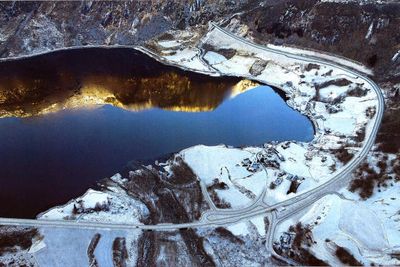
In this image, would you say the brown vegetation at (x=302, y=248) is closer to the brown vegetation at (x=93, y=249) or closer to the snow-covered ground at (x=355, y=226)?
the snow-covered ground at (x=355, y=226)

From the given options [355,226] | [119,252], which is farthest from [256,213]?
[119,252]

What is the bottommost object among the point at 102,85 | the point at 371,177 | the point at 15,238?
the point at 15,238

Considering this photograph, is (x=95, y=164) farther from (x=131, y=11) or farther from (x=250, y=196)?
(x=131, y=11)

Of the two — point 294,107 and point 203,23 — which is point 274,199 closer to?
point 294,107

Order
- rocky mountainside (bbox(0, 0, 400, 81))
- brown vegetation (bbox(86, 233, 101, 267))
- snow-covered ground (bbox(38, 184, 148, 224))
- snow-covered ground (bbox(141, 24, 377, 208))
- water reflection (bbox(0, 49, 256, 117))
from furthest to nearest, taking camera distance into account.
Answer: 1. rocky mountainside (bbox(0, 0, 400, 81))
2. water reflection (bbox(0, 49, 256, 117))
3. snow-covered ground (bbox(141, 24, 377, 208))
4. snow-covered ground (bbox(38, 184, 148, 224))
5. brown vegetation (bbox(86, 233, 101, 267))

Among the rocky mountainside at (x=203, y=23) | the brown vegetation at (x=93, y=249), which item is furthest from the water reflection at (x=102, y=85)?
the brown vegetation at (x=93, y=249)

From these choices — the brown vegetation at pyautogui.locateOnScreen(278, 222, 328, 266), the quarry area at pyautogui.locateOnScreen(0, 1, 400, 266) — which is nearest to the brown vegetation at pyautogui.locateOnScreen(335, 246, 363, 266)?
the quarry area at pyautogui.locateOnScreen(0, 1, 400, 266)

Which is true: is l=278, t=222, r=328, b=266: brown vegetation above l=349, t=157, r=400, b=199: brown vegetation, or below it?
below

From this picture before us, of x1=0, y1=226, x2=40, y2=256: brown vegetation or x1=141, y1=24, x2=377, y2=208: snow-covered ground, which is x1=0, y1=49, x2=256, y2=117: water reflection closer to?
x1=141, y1=24, x2=377, y2=208: snow-covered ground
